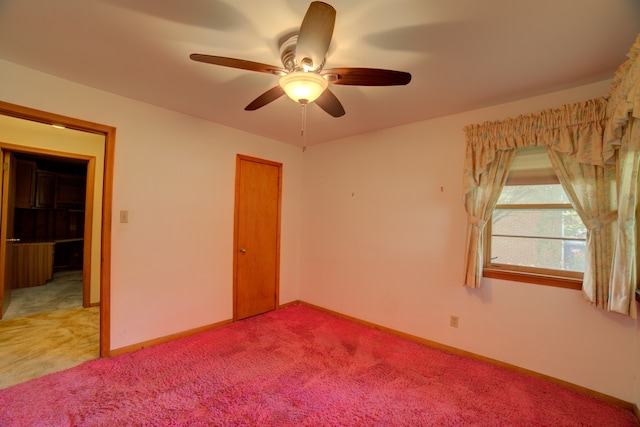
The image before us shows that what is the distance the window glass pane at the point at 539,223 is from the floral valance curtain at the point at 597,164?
0.17m

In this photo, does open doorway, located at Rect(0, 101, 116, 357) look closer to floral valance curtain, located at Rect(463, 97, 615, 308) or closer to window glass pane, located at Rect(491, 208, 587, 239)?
floral valance curtain, located at Rect(463, 97, 615, 308)

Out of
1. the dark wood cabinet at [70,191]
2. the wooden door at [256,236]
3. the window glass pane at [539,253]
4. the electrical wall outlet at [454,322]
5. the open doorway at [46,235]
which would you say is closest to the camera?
the window glass pane at [539,253]

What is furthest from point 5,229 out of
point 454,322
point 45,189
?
point 454,322

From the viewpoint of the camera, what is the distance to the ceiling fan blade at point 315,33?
3.78 feet

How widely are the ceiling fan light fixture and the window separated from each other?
2036 millimetres

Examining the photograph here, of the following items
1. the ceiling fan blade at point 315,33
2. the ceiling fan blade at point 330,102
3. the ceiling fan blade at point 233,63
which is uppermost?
the ceiling fan blade at point 315,33

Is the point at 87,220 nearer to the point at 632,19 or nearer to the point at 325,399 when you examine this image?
the point at 325,399

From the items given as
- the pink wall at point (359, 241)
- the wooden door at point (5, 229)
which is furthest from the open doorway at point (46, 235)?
the pink wall at point (359, 241)

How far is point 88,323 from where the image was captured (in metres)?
3.16

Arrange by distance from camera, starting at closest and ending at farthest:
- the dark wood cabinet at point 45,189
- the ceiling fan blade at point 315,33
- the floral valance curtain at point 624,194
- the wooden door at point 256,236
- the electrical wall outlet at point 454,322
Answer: the ceiling fan blade at point 315,33 < the floral valance curtain at point 624,194 < the electrical wall outlet at point 454,322 < the wooden door at point 256,236 < the dark wood cabinet at point 45,189

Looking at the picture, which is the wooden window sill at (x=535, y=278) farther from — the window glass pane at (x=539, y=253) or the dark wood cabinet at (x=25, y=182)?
the dark wood cabinet at (x=25, y=182)

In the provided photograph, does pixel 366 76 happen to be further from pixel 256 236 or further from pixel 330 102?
pixel 256 236

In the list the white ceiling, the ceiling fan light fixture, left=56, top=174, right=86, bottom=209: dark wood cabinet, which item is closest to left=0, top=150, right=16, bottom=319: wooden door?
the white ceiling

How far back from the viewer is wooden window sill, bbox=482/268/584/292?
2.14 m
